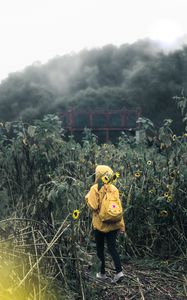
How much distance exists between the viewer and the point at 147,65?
1163 inches

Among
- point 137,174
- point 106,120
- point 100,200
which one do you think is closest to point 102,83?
point 106,120

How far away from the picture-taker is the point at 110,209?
4176 millimetres

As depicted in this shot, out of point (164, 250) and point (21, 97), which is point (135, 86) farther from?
point (164, 250)

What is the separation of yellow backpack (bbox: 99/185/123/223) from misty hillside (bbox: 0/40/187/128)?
19718 mm

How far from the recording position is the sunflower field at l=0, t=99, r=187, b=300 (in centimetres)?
344

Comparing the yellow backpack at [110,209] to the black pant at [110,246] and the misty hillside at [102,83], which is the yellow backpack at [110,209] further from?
the misty hillside at [102,83]

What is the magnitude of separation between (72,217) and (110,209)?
72cm

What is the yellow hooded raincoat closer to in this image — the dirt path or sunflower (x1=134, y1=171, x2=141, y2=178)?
the dirt path

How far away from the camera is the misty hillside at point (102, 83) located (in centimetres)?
2527

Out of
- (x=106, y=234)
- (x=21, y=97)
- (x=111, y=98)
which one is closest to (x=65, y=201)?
(x=106, y=234)

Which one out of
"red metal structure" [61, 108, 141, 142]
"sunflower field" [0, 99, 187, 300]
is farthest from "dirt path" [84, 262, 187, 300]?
"red metal structure" [61, 108, 141, 142]

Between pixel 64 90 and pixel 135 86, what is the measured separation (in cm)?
465

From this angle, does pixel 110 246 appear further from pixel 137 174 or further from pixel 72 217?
pixel 137 174

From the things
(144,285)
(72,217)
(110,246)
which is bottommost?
(144,285)
